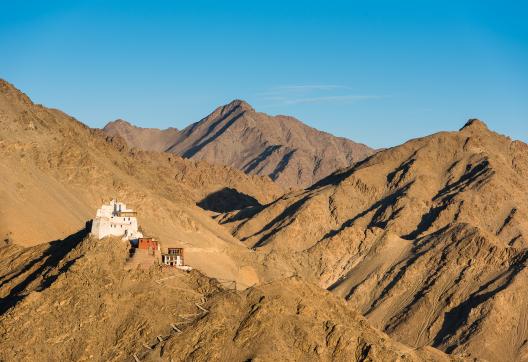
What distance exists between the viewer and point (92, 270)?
89.4 metres

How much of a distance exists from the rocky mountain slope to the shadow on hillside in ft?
0.75

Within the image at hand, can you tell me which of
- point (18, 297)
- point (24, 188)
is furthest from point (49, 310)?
point (24, 188)

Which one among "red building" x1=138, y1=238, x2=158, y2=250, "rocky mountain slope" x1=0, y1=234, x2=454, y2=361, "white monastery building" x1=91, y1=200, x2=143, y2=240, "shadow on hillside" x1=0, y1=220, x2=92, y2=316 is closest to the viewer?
"rocky mountain slope" x1=0, y1=234, x2=454, y2=361

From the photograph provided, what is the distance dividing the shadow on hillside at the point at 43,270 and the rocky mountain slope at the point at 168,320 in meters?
0.23

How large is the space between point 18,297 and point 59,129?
111278 mm

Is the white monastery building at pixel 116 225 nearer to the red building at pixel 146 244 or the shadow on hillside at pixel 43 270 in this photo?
the shadow on hillside at pixel 43 270

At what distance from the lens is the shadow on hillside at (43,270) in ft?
299

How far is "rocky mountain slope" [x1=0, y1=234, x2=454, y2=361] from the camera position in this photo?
79.4 meters

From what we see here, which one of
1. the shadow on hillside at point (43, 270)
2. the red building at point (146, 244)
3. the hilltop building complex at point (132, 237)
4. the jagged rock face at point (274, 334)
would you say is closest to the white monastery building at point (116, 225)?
the hilltop building complex at point (132, 237)

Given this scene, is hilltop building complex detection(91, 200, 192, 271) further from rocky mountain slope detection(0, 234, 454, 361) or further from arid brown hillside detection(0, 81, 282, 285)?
arid brown hillside detection(0, 81, 282, 285)


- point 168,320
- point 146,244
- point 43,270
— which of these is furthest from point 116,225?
point 168,320

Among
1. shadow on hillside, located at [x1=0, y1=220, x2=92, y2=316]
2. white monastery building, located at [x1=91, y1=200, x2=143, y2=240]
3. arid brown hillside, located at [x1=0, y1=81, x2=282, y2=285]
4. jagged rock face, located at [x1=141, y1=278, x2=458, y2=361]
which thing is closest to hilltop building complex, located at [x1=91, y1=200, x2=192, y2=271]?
white monastery building, located at [x1=91, y1=200, x2=143, y2=240]

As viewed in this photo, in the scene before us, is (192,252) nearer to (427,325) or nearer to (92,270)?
(427,325)

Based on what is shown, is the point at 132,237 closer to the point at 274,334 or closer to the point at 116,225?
the point at 116,225
